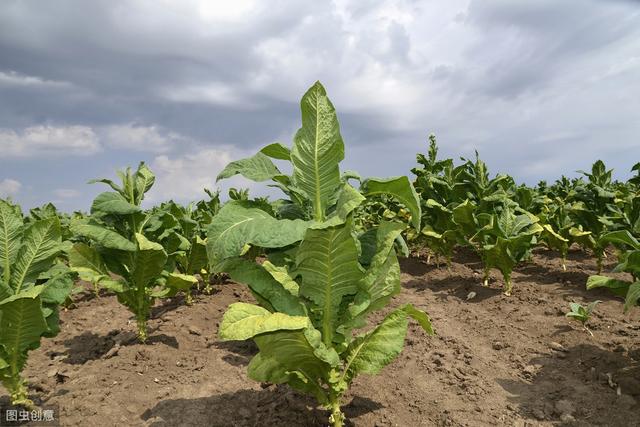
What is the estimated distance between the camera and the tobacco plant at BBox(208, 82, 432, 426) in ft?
8.63

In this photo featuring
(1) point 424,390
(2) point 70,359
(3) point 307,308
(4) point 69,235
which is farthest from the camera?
(4) point 69,235

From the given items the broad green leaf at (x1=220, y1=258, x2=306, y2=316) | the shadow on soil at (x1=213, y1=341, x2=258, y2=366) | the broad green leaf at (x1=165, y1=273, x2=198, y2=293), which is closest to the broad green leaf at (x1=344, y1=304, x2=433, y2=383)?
the broad green leaf at (x1=220, y1=258, x2=306, y2=316)

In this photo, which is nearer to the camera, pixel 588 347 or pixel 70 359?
pixel 588 347

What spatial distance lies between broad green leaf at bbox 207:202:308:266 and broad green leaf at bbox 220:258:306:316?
289 millimetres

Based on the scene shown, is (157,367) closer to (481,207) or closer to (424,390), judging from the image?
(424,390)

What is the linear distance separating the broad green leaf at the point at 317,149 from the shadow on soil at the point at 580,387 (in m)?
2.56

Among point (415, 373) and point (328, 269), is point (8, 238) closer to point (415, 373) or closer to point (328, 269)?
point (328, 269)

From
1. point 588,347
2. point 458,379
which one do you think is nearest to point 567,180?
point 588,347

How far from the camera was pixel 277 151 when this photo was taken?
314 centimetres

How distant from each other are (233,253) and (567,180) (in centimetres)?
1464

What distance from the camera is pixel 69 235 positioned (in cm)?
839

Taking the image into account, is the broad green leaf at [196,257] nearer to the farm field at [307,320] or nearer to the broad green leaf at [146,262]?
the farm field at [307,320]

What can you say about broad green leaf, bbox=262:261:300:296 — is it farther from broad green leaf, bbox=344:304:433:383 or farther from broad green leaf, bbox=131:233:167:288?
broad green leaf, bbox=131:233:167:288

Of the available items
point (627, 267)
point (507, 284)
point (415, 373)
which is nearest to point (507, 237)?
point (507, 284)
